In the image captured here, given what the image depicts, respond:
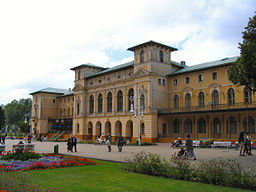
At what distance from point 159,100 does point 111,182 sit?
3761cm

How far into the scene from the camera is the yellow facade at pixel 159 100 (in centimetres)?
4006

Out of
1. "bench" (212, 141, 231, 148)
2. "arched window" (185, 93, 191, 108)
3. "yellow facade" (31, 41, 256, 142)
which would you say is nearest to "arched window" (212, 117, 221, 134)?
"yellow facade" (31, 41, 256, 142)

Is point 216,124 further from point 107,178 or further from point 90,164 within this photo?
point 107,178

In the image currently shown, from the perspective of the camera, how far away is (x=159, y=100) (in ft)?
155

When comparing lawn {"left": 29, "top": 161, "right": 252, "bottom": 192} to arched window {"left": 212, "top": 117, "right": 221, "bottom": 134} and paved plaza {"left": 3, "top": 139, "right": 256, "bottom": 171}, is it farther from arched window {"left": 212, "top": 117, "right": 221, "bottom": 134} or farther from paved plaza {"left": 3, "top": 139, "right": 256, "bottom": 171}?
arched window {"left": 212, "top": 117, "right": 221, "bottom": 134}

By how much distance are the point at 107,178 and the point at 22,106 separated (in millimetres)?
138421

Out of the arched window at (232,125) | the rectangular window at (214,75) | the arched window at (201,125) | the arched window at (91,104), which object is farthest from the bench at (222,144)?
the arched window at (91,104)

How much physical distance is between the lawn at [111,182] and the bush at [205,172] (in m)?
0.44

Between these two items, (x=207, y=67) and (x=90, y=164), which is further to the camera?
(x=207, y=67)

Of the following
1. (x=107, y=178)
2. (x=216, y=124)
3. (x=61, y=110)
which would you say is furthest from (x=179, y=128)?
(x=61, y=110)

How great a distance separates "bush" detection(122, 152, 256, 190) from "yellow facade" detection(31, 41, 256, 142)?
79.9 feet

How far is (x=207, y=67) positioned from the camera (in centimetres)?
4244

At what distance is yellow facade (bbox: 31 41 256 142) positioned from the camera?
40.1 metres

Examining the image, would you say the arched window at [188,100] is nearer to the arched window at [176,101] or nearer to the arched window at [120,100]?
the arched window at [176,101]
